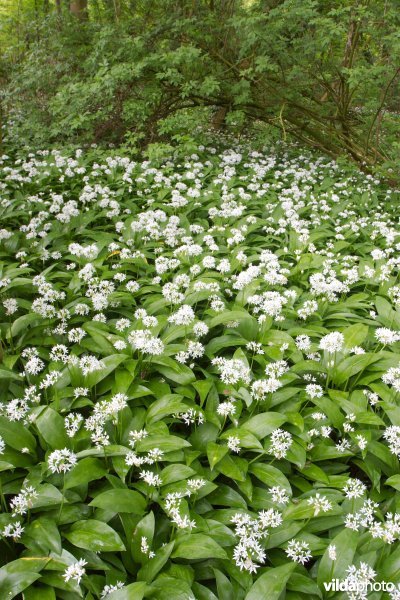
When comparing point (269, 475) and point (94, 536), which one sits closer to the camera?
point (94, 536)

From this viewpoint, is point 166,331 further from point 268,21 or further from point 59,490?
point 268,21

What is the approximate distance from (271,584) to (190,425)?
1044mm

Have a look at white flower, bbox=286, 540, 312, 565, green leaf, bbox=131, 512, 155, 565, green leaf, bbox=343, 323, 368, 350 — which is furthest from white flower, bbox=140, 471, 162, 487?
green leaf, bbox=343, 323, 368, 350

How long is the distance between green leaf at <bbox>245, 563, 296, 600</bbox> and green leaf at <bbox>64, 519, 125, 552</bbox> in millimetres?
585

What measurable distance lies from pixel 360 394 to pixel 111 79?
5.60 metres

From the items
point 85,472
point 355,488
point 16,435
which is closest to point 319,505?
point 355,488

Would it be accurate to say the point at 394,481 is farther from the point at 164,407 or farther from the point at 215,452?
the point at 164,407

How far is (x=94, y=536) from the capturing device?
1.86 meters

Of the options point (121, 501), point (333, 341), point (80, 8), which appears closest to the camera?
point (121, 501)

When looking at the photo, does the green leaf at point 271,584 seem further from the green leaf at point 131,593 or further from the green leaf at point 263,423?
the green leaf at point 263,423

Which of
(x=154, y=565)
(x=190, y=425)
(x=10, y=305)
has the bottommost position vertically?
(x=190, y=425)

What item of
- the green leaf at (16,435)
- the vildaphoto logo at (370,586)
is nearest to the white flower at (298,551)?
the vildaphoto logo at (370,586)

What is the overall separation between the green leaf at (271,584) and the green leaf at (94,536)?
59cm

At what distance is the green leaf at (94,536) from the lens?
1.82 metres
